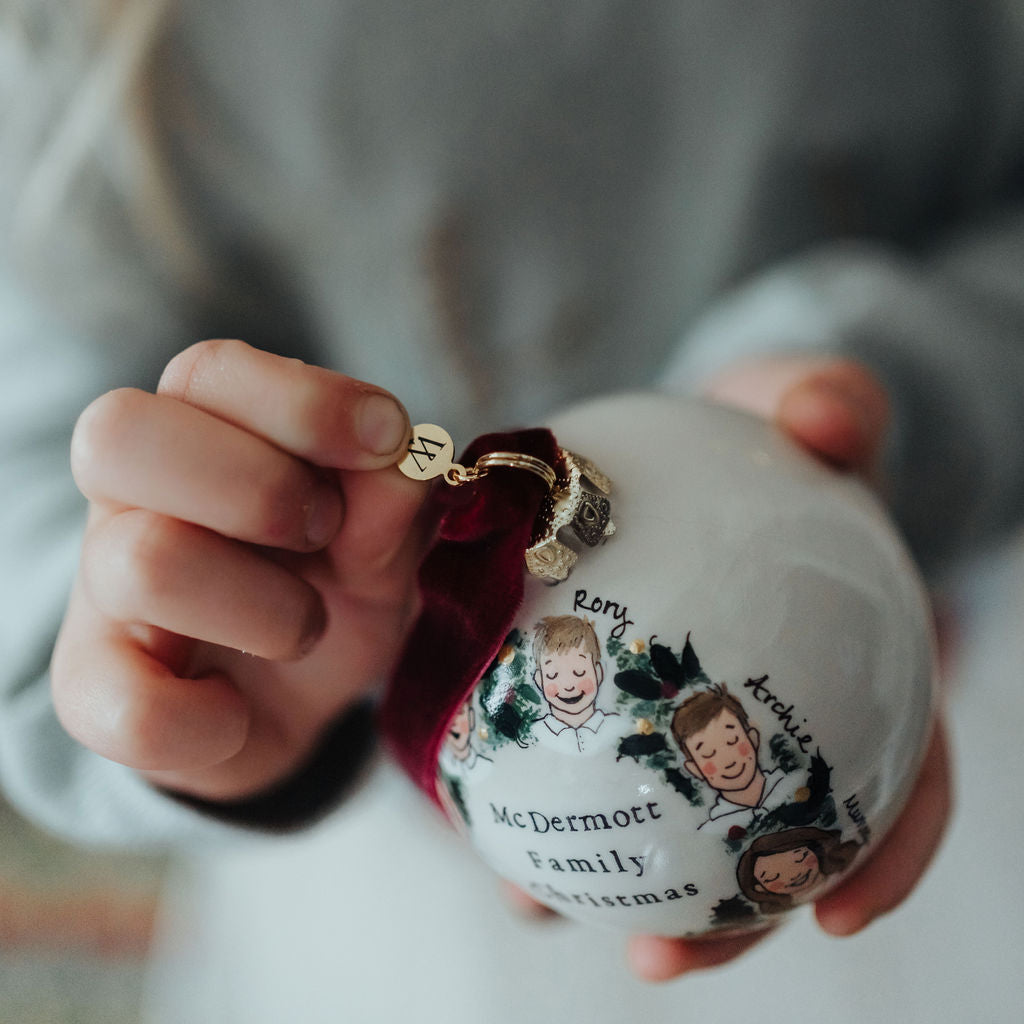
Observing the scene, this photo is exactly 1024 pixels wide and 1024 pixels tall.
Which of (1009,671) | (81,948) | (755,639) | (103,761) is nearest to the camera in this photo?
(755,639)

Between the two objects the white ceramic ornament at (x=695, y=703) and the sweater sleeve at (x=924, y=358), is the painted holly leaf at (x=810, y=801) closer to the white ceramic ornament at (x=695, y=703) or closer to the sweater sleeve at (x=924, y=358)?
the white ceramic ornament at (x=695, y=703)

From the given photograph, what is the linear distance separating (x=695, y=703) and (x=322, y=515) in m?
0.12

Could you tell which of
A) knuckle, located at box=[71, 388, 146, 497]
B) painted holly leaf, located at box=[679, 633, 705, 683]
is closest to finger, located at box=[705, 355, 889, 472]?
painted holly leaf, located at box=[679, 633, 705, 683]

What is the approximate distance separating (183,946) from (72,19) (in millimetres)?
578

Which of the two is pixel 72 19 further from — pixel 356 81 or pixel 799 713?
pixel 799 713

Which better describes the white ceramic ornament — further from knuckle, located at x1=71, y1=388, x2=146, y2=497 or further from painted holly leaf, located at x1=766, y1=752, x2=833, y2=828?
knuckle, located at x1=71, y1=388, x2=146, y2=497

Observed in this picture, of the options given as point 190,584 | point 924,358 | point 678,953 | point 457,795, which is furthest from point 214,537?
point 924,358

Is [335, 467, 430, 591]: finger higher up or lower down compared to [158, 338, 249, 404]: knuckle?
lower down

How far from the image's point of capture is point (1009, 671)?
24.5 inches

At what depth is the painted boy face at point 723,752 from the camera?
0.87 ft

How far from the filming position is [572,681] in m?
0.27

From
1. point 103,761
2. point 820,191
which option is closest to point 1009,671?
point 820,191

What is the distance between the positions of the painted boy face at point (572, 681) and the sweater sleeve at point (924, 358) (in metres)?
0.33

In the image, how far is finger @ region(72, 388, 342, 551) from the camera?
0.25 meters
